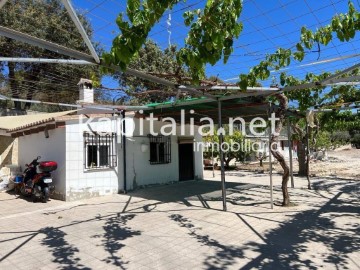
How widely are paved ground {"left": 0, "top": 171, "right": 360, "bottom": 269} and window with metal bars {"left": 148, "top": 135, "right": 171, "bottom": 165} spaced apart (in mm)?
2760

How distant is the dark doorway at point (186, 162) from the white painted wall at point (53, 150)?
550cm

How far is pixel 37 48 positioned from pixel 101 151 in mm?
6738

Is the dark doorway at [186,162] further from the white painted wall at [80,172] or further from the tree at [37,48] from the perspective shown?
the tree at [37,48]

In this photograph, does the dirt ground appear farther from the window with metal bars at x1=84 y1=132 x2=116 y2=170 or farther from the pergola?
the window with metal bars at x1=84 y1=132 x2=116 y2=170

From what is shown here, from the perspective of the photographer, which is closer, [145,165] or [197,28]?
[197,28]

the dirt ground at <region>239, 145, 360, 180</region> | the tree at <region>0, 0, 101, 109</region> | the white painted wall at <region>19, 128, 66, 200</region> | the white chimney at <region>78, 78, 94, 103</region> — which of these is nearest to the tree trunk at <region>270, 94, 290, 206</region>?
the white painted wall at <region>19, 128, 66, 200</region>

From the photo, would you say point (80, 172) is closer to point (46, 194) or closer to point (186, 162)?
point (46, 194)

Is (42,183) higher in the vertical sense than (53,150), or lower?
lower

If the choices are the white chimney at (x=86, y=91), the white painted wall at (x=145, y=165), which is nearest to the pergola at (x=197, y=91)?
the white painted wall at (x=145, y=165)

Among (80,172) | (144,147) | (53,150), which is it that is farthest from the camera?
(144,147)

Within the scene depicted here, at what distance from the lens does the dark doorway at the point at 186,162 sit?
536 inches

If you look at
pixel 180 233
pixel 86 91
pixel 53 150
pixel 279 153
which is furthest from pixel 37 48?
pixel 180 233

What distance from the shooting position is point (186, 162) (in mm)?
13984

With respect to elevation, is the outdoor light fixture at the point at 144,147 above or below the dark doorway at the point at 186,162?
above
